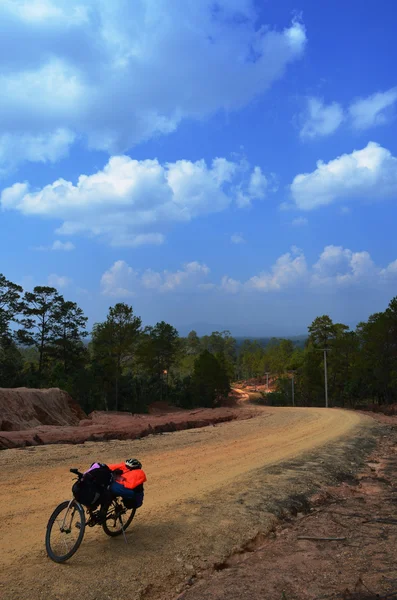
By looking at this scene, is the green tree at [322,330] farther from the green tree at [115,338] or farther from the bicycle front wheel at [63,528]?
the bicycle front wheel at [63,528]

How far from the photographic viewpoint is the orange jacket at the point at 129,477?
6340 mm

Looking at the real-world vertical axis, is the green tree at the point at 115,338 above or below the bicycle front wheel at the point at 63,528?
above

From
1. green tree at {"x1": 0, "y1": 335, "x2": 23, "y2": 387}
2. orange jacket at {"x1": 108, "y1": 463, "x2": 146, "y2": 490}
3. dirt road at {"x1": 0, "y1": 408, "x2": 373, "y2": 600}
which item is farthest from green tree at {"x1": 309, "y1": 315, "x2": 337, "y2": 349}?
orange jacket at {"x1": 108, "y1": 463, "x2": 146, "y2": 490}

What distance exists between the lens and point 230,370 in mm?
66812

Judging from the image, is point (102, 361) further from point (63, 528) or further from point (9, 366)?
point (63, 528)

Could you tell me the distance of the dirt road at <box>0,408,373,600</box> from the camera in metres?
5.52

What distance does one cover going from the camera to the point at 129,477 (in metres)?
6.40

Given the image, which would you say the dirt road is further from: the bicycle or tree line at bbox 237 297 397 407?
tree line at bbox 237 297 397 407

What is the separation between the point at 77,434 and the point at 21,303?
117 feet

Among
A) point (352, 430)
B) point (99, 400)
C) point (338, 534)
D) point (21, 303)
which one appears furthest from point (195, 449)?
point (21, 303)

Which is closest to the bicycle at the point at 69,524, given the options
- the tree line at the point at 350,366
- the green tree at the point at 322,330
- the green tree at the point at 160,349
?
the tree line at the point at 350,366

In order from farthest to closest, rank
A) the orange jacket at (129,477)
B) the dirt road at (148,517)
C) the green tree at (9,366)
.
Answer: the green tree at (9,366) < the orange jacket at (129,477) < the dirt road at (148,517)

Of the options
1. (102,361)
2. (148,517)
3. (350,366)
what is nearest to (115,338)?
(102,361)

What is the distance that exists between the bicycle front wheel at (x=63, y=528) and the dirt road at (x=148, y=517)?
0.17m
